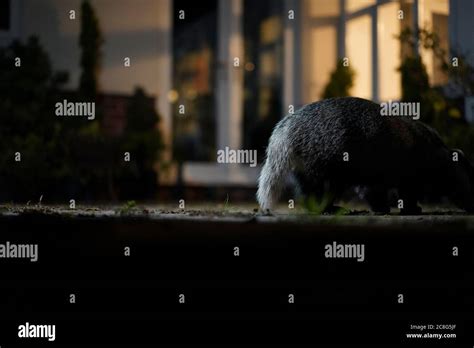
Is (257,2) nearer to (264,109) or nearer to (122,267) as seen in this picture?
(264,109)

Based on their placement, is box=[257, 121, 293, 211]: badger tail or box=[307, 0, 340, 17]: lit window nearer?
box=[257, 121, 293, 211]: badger tail

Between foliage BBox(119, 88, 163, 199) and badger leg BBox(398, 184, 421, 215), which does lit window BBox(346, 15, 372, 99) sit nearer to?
foliage BBox(119, 88, 163, 199)

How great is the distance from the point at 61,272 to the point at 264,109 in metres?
7.94

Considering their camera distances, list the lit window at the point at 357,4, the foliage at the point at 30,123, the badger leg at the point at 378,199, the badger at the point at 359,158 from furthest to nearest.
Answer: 1. the lit window at the point at 357,4
2. the foliage at the point at 30,123
3. the badger leg at the point at 378,199
4. the badger at the point at 359,158

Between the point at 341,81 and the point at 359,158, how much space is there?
4.43 metres

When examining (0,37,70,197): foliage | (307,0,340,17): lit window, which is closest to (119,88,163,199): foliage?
(0,37,70,197): foliage

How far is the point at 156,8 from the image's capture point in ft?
32.5

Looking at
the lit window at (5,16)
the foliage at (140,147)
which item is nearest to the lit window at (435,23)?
the foliage at (140,147)

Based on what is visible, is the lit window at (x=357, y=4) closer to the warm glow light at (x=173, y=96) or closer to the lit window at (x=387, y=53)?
the lit window at (x=387, y=53)

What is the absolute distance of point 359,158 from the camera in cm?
418

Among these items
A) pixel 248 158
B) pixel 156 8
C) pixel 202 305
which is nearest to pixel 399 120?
pixel 202 305

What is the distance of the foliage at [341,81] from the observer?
8406mm

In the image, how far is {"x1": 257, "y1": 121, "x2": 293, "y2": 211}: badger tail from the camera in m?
4.35

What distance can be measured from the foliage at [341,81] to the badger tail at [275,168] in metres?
4.03
